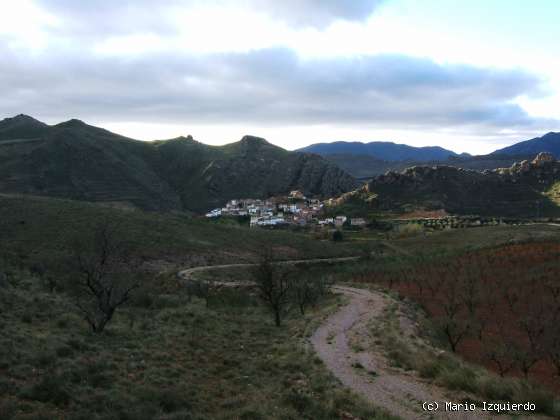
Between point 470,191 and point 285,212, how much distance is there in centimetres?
6127

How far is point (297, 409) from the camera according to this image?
11.7 meters

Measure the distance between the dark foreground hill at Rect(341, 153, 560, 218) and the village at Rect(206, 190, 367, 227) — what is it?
17068 mm

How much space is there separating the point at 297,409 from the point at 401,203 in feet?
483

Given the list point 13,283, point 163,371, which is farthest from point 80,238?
point 163,371

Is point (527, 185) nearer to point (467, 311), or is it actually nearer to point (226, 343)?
point (467, 311)

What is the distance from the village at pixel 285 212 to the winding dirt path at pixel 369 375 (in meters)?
97.3

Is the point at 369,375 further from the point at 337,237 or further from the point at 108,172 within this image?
the point at 108,172

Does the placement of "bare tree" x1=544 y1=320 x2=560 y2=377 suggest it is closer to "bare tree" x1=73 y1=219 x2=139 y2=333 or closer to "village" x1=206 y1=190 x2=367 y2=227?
"bare tree" x1=73 y1=219 x2=139 y2=333

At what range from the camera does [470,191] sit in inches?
6452

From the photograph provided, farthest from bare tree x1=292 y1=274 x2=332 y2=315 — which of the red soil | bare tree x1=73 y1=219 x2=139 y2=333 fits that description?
bare tree x1=73 y1=219 x2=139 y2=333

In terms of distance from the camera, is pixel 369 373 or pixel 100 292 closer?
pixel 369 373

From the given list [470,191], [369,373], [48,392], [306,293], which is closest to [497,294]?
[306,293]

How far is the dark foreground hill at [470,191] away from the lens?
148000 millimetres

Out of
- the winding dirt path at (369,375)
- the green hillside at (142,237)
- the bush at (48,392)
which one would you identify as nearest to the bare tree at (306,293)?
the winding dirt path at (369,375)
